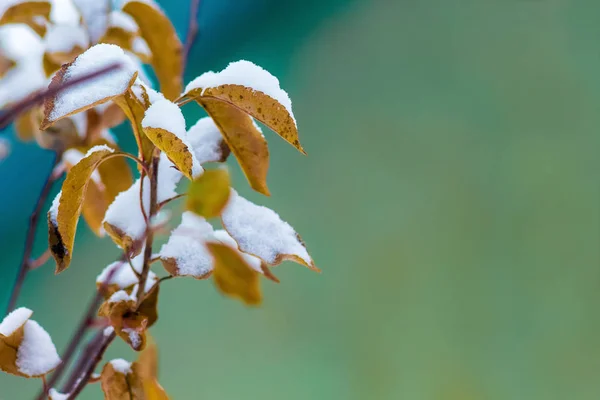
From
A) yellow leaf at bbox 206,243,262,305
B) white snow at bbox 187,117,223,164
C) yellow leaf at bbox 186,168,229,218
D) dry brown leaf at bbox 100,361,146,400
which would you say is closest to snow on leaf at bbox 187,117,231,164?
white snow at bbox 187,117,223,164

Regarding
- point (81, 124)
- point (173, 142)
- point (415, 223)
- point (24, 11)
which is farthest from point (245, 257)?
point (415, 223)

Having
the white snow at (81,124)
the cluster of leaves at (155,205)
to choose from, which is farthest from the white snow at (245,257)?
the white snow at (81,124)

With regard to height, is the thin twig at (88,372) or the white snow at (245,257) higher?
the white snow at (245,257)

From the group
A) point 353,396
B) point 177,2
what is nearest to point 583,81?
point 353,396

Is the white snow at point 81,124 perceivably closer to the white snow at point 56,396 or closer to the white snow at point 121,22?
the white snow at point 121,22

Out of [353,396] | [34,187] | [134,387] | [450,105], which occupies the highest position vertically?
[450,105]

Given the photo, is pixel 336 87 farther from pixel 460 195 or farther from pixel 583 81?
pixel 583 81

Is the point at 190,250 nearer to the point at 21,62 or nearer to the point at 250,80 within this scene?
the point at 250,80
